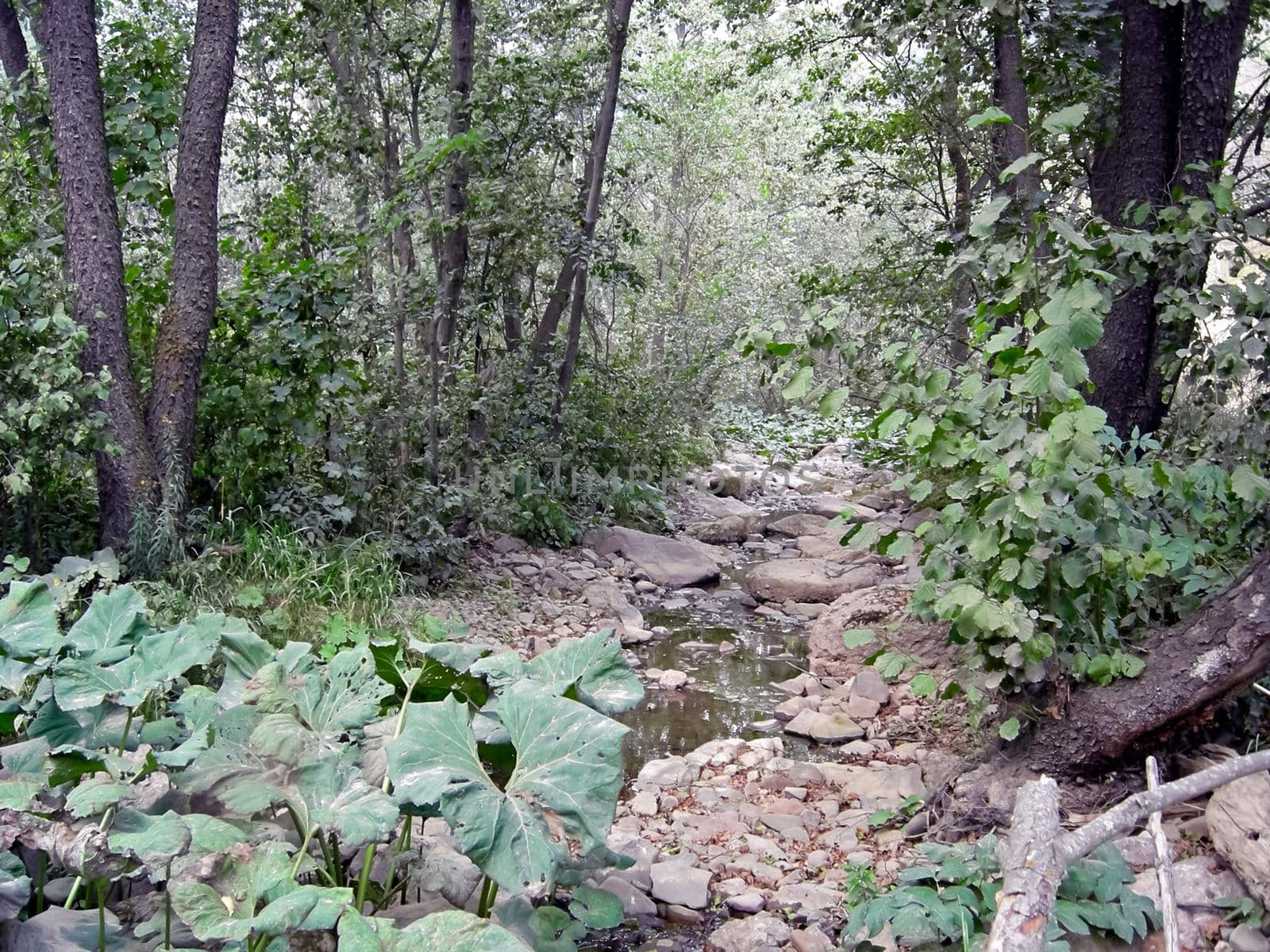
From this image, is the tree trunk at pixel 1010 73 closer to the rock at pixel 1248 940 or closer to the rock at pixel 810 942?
the rock at pixel 1248 940

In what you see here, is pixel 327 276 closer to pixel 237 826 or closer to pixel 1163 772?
pixel 237 826

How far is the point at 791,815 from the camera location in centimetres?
391

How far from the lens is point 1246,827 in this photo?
2.65 meters

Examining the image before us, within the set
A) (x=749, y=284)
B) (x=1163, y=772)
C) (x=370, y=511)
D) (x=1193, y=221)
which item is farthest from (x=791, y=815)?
(x=749, y=284)

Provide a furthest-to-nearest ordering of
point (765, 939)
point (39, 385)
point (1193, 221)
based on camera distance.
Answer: point (39, 385)
point (1193, 221)
point (765, 939)

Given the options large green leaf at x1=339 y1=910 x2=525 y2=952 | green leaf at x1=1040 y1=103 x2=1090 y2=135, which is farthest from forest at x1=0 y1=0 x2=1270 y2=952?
green leaf at x1=1040 y1=103 x2=1090 y2=135

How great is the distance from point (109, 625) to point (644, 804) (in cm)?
219

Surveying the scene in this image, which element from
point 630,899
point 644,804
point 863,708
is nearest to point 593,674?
point 630,899

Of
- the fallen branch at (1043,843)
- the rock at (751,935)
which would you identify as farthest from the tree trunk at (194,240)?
the fallen branch at (1043,843)

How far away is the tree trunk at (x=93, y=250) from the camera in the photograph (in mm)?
5035

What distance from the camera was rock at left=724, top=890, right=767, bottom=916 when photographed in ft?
10.5

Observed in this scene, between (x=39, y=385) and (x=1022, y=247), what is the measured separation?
420 centimetres

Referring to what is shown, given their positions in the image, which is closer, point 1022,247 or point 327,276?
point 1022,247

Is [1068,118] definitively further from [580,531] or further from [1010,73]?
[580,531]
